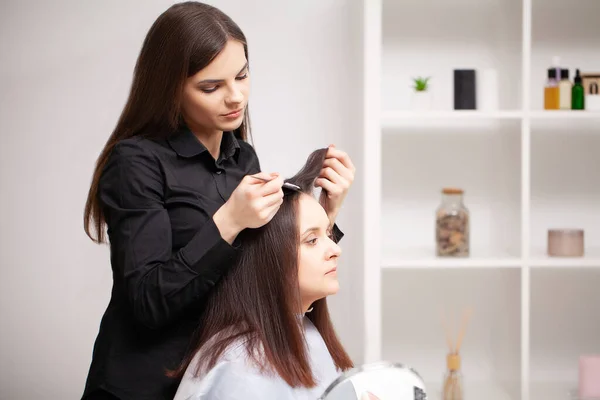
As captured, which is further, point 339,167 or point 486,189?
point 486,189

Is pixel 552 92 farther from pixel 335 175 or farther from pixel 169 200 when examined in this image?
pixel 169 200

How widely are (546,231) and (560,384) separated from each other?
0.60 m

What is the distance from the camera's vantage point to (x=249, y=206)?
4.72 ft

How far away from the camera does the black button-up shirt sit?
4.81ft

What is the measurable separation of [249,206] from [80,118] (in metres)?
1.81

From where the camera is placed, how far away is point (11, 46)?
3053 millimetres

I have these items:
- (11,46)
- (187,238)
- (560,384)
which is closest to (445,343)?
(560,384)

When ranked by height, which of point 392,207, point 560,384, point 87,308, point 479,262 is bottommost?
point 560,384

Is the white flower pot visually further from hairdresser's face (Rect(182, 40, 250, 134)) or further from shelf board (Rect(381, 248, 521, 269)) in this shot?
hairdresser's face (Rect(182, 40, 250, 134))

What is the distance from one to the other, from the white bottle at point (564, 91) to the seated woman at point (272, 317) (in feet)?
4.75

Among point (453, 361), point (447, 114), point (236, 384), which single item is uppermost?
point (447, 114)

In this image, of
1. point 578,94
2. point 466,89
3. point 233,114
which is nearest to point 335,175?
point 233,114

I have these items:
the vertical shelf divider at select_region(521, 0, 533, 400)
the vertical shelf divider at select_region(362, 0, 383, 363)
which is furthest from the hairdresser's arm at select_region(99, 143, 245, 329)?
the vertical shelf divider at select_region(521, 0, 533, 400)

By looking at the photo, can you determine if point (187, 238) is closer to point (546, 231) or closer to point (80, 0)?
point (80, 0)
